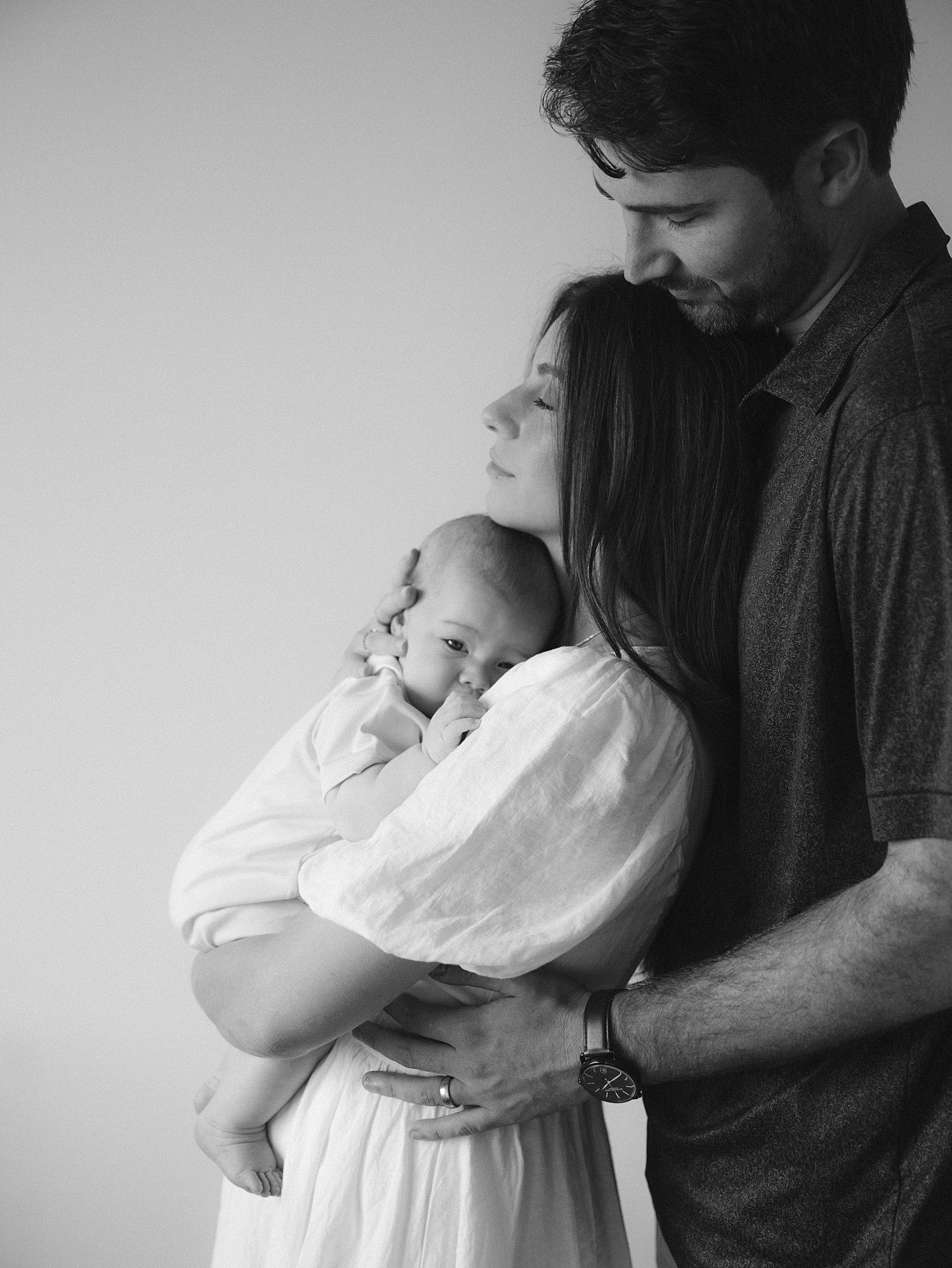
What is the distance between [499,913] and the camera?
3.68 ft

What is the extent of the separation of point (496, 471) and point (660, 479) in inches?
10.5

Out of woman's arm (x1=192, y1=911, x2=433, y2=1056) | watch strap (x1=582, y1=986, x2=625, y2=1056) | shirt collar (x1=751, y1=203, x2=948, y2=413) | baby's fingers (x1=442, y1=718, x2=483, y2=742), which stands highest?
shirt collar (x1=751, y1=203, x2=948, y2=413)

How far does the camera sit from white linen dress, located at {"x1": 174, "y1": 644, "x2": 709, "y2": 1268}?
43.7 inches

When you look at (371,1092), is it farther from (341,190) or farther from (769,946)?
(341,190)

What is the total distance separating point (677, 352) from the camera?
1339 millimetres

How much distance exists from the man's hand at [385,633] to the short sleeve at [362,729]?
8 centimetres

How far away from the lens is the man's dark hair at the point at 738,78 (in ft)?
3.73

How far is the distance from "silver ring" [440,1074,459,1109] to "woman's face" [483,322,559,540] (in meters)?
0.68

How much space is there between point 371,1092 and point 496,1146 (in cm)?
15

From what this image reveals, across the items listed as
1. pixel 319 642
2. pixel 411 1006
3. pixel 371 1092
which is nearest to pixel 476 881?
pixel 411 1006

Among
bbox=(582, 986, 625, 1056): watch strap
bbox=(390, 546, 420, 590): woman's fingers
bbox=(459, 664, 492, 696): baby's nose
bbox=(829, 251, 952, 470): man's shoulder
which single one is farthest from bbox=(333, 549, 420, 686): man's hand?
bbox=(829, 251, 952, 470): man's shoulder

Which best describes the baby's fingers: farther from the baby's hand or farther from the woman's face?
the woman's face

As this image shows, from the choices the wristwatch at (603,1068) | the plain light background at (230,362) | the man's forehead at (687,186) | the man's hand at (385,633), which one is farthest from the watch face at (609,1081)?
the plain light background at (230,362)

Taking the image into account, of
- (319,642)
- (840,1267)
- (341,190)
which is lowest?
(840,1267)
